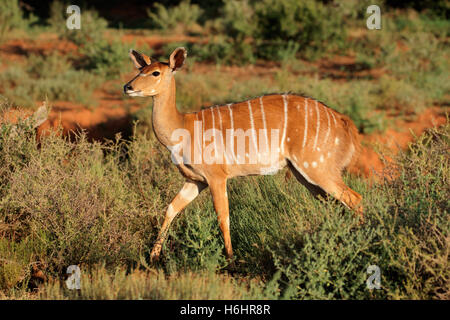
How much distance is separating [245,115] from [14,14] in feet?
59.4

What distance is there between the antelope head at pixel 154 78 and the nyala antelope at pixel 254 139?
0.4 inches

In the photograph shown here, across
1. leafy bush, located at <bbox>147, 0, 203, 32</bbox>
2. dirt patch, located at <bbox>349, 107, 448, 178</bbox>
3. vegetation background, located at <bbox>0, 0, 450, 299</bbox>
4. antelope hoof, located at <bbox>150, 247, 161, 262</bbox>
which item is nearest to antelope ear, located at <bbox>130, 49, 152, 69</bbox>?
vegetation background, located at <bbox>0, 0, 450, 299</bbox>

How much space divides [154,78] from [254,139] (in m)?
1.21

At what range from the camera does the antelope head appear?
18.0 feet

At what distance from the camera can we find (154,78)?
5.61 metres

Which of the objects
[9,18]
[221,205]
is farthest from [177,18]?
[221,205]

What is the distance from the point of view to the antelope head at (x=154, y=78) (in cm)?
548

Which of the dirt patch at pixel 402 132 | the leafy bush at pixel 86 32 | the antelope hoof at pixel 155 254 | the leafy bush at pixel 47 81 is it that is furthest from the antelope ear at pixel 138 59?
the leafy bush at pixel 86 32

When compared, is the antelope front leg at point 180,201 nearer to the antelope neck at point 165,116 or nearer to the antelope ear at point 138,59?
the antelope neck at point 165,116

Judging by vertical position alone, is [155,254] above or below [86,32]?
below

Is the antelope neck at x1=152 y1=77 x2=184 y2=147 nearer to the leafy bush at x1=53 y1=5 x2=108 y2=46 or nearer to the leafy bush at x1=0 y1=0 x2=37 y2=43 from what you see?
the leafy bush at x1=53 y1=5 x2=108 y2=46

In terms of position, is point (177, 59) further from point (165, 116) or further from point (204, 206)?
point (204, 206)

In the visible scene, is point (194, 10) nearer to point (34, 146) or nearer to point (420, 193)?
point (34, 146)
